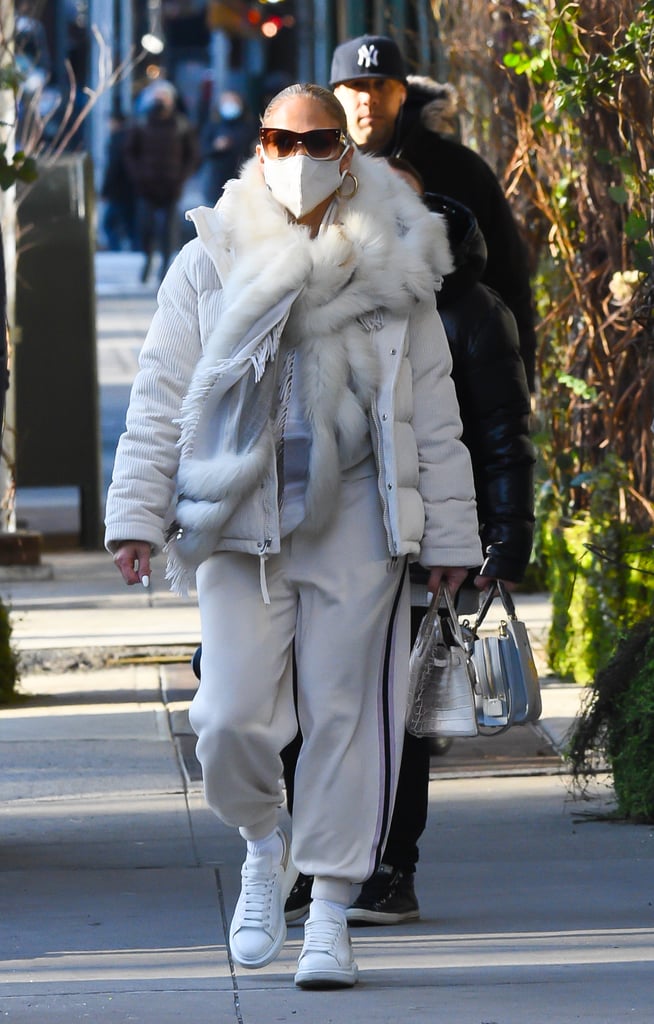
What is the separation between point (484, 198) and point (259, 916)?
2403 mm

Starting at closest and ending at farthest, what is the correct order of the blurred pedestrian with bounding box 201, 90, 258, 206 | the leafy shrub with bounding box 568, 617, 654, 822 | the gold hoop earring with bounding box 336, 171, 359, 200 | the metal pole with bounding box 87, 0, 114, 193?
the gold hoop earring with bounding box 336, 171, 359, 200 < the leafy shrub with bounding box 568, 617, 654, 822 < the blurred pedestrian with bounding box 201, 90, 258, 206 < the metal pole with bounding box 87, 0, 114, 193

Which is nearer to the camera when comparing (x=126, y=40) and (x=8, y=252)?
(x=8, y=252)

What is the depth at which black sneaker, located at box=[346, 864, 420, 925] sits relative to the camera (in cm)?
462

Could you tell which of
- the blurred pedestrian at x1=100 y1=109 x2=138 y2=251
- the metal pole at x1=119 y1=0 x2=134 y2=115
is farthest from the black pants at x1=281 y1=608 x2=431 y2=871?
the metal pole at x1=119 y1=0 x2=134 y2=115

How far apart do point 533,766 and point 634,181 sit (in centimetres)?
182

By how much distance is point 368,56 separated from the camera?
548 centimetres

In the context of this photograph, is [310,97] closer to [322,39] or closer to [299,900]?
[299,900]

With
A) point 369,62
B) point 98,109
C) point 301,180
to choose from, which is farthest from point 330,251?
point 98,109

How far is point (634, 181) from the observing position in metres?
6.37

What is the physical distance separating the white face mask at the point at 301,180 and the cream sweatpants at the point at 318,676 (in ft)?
1.88

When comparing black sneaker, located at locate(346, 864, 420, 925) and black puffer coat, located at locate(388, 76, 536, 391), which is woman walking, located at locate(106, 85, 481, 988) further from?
black puffer coat, located at locate(388, 76, 536, 391)

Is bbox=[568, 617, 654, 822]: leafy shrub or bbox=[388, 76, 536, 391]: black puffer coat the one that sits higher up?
bbox=[388, 76, 536, 391]: black puffer coat

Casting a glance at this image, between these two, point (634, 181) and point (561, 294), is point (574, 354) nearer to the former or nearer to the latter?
point (561, 294)

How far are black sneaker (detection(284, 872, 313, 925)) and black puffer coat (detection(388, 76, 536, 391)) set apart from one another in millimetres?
1813
